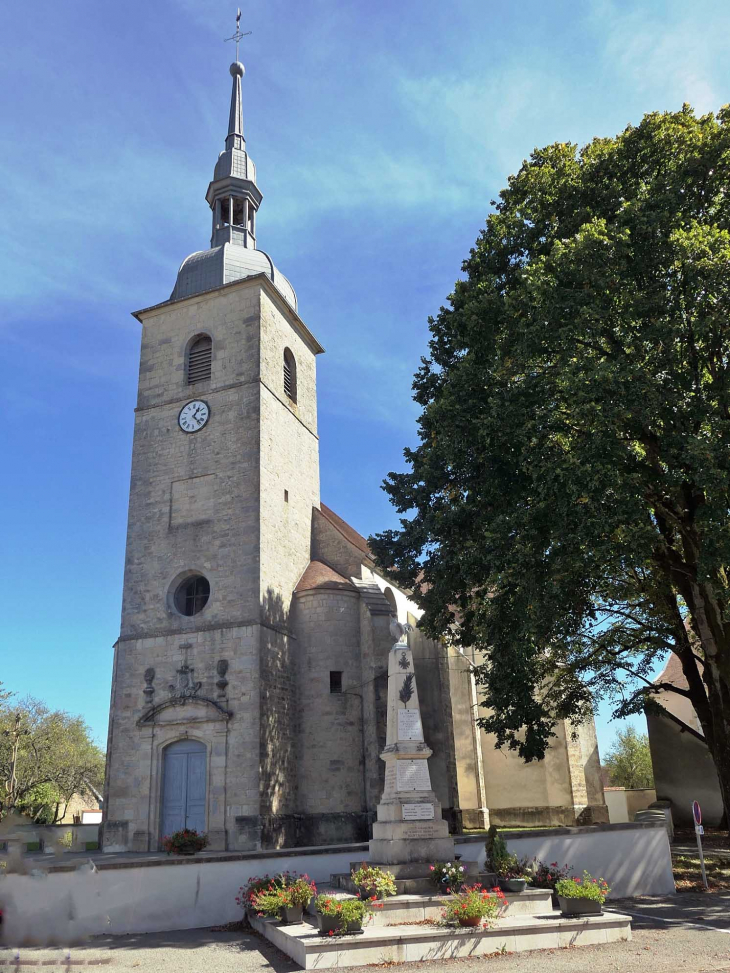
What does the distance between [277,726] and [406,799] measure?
8313mm

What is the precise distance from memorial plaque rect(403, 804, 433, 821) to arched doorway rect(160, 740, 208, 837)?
8.55 m

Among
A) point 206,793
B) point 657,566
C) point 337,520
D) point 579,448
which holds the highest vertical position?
point 337,520

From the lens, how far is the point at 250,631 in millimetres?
19781

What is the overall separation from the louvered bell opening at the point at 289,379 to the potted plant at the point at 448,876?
1728 cm

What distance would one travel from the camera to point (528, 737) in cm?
1608

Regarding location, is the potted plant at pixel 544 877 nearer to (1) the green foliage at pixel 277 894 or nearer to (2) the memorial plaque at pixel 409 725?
(2) the memorial plaque at pixel 409 725

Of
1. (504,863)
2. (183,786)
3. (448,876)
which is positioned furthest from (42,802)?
(448,876)

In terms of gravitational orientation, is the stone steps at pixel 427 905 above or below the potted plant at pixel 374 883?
below

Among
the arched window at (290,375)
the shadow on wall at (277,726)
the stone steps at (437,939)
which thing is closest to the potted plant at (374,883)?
the stone steps at (437,939)

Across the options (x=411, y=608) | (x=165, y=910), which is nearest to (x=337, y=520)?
(x=411, y=608)

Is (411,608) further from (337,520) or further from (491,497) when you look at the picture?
(491,497)

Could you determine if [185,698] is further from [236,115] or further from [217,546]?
[236,115]

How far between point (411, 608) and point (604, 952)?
20.5 meters

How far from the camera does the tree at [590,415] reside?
473 inches
